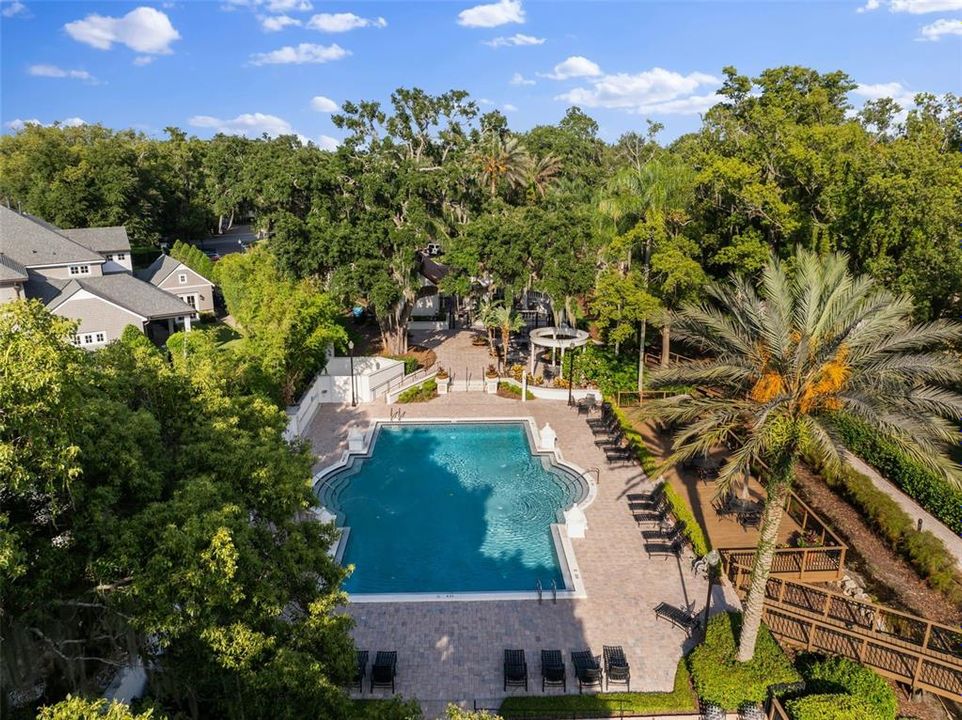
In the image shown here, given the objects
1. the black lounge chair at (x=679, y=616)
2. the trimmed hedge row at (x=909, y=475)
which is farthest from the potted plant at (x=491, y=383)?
the black lounge chair at (x=679, y=616)

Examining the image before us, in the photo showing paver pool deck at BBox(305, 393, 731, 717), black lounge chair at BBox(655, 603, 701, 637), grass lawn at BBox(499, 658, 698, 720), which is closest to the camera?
grass lawn at BBox(499, 658, 698, 720)

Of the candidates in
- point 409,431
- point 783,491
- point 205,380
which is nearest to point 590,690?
point 783,491

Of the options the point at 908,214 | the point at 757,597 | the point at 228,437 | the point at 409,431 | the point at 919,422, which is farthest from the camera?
the point at 409,431

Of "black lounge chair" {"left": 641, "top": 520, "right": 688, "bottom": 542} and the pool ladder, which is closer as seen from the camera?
the pool ladder

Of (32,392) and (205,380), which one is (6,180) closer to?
(205,380)

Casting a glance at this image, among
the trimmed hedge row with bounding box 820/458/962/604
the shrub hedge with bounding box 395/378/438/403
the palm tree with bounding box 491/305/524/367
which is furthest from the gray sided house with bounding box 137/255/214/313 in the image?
the trimmed hedge row with bounding box 820/458/962/604

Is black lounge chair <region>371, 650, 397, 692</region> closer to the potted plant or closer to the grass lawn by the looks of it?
the grass lawn
